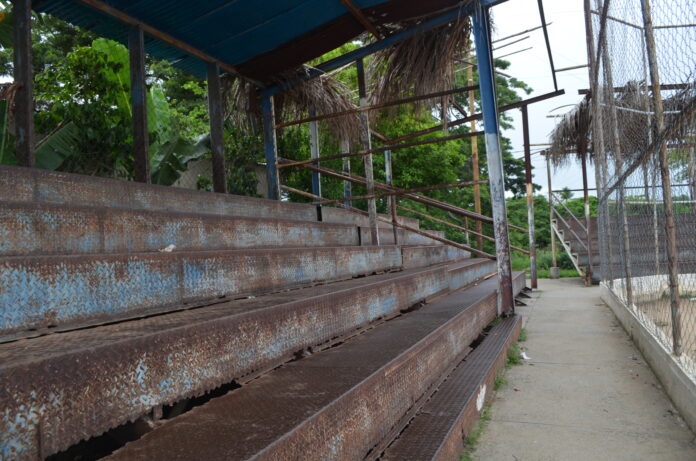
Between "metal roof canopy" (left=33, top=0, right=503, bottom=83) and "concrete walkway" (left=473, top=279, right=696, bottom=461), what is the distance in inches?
124

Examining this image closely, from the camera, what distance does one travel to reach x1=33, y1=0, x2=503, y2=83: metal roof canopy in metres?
3.77

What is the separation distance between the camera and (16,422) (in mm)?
966

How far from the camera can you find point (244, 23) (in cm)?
426

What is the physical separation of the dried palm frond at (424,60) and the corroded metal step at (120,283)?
283 cm

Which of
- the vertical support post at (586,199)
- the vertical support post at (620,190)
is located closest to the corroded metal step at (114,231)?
the vertical support post at (620,190)

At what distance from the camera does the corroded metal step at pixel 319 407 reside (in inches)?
46.9

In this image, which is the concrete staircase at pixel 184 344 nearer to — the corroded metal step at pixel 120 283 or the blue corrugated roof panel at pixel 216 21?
the corroded metal step at pixel 120 283

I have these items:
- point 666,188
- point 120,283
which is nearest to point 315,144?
point 666,188

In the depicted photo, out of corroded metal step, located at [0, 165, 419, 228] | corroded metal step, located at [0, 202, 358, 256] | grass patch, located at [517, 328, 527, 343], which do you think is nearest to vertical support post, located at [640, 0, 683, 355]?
grass patch, located at [517, 328, 527, 343]

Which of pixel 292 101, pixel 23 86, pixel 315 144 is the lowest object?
pixel 23 86

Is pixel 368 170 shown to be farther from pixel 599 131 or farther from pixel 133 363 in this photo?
pixel 133 363

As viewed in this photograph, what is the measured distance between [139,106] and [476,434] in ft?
11.2

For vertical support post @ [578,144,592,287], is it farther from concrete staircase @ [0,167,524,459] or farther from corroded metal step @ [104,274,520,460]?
corroded metal step @ [104,274,520,460]

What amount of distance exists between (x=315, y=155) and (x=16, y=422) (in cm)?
566
